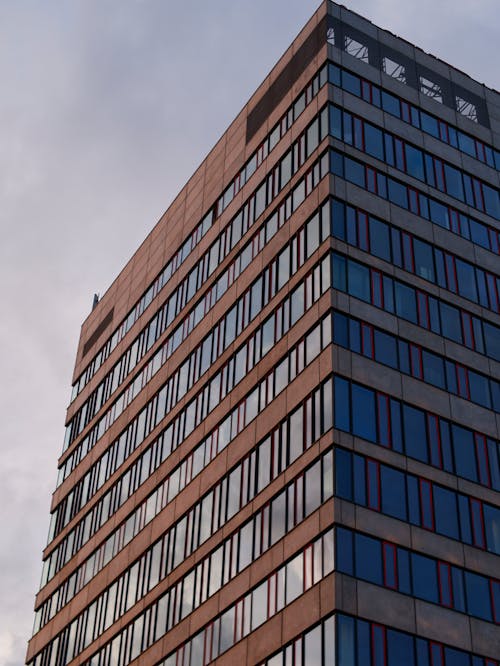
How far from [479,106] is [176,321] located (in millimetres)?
26061

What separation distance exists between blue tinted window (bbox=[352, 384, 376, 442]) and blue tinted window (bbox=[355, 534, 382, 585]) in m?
5.56

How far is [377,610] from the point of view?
4684 cm

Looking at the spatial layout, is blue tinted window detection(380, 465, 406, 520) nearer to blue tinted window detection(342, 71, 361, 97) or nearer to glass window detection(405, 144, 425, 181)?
glass window detection(405, 144, 425, 181)

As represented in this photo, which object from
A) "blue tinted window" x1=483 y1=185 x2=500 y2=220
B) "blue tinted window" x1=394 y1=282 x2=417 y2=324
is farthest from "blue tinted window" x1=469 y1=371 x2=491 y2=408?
"blue tinted window" x1=483 y1=185 x2=500 y2=220

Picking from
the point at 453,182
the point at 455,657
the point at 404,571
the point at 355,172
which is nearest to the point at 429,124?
the point at 453,182

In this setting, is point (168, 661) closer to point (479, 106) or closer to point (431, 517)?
point (431, 517)

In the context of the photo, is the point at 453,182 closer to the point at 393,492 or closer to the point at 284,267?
the point at 284,267

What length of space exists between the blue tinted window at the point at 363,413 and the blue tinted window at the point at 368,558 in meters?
5.56

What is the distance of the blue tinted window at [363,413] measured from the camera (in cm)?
5225

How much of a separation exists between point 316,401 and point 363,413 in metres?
2.48

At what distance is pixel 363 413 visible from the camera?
173 ft

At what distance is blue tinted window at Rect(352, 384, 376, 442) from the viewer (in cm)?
5225

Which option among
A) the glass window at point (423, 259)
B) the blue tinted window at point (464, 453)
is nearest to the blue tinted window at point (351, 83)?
the glass window at point (423, 259)

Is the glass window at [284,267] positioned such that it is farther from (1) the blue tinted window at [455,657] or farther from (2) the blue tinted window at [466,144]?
(1) the blue tinted window at [455,657]
